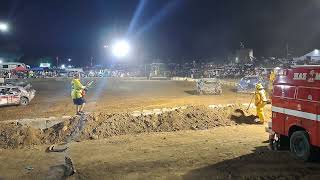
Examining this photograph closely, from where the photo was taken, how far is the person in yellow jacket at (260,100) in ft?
58.4

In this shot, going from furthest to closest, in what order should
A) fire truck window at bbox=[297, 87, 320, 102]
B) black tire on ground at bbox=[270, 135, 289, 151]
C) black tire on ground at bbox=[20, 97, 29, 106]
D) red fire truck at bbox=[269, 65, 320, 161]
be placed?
black tire on ground at bbox=[20, 97, 29, 106] → black tire on ground at bbox=[270, 135, 289, 151] → red fire truck at bbox=[269, 65, 320, 161] → fire truck window at bbox=[297, 87, 320, 102]

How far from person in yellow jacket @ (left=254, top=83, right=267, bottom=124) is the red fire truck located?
543cm

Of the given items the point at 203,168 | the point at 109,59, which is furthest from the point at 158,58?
the point at 203,168

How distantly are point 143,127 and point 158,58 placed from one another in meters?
88.8

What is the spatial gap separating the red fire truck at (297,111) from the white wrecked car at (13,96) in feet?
53.5

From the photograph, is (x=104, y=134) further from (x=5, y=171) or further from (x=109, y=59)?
(x=109, y=59)

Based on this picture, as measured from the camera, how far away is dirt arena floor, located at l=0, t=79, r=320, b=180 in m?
10.6

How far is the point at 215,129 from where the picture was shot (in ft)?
56.5

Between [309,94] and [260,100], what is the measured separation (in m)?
7.51

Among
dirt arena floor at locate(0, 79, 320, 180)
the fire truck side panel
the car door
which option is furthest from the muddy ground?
the car door

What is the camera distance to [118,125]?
55.0ft

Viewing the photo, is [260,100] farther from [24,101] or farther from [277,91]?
[24,101]

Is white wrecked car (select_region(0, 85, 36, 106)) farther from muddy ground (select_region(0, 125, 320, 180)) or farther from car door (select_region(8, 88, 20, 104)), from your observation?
muddy ground (select_region(0, 125, 320, 180))

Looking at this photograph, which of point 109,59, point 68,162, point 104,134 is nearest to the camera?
point 68,162
